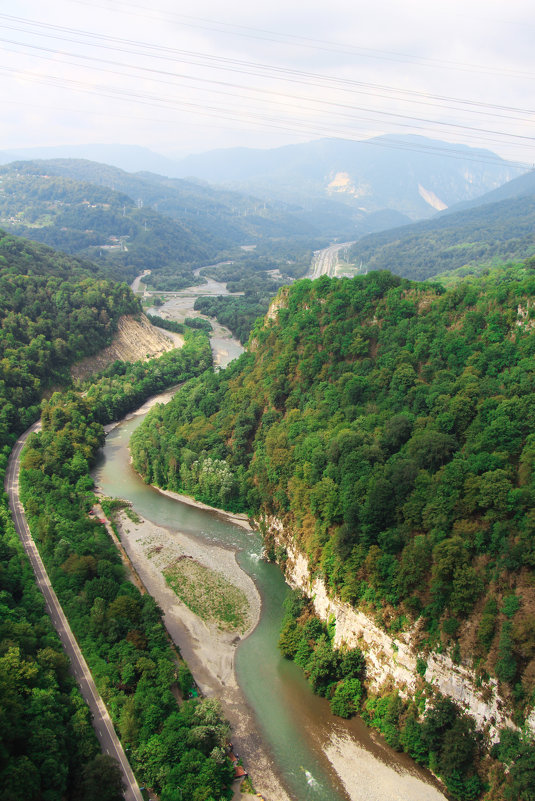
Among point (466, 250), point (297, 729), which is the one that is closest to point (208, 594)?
point (297, 729)

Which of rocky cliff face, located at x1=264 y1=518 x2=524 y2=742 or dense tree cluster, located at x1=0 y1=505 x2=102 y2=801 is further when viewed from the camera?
rocky cliff face, located at x1=264 y1=518 x2=524 y2=742

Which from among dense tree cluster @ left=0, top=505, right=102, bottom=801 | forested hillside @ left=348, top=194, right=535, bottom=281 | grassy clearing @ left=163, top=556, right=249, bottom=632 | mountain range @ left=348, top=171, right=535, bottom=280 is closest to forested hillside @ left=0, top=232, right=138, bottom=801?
dense tree cluster @ left=0, top=505, right=102, bottom=801

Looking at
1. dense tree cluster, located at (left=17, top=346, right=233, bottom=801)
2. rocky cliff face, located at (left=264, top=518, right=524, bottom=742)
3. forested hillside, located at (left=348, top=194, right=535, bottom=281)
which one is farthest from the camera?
forested hillside, located at (left=348, top=194, right=535, bottom=281)

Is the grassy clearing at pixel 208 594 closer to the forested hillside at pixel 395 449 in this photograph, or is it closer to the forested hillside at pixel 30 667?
the forested hillside at pixel 395 449

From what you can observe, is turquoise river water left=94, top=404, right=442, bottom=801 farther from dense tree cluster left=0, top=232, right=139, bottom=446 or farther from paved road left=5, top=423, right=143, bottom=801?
dense tree cluster left=0, top=232, right=139, bottom=446

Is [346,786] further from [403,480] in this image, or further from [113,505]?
[113,505]

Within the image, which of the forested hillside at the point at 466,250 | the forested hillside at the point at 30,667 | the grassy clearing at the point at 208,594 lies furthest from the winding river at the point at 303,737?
the forested hillside at the point at 466,250
